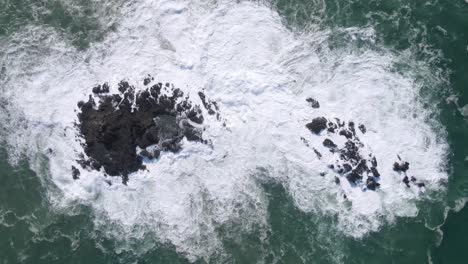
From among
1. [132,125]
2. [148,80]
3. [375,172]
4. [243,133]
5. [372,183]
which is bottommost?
[372,183]

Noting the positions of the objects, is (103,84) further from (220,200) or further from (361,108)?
(361,108)

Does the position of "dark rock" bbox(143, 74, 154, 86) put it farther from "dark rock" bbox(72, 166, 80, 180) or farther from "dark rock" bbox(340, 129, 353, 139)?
"dark rock" bbox(340, 129, 353, 139)

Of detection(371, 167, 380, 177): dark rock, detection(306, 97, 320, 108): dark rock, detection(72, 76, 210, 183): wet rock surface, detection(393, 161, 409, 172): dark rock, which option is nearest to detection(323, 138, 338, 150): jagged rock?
detection(306, 97, 320, 108): dark rock

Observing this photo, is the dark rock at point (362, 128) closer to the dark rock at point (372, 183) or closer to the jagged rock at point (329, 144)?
the jagged rock at point (329, 144)

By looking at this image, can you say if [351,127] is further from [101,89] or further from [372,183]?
[101,89]

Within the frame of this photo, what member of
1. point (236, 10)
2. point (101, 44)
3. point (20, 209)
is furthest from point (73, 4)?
point (20, 209)

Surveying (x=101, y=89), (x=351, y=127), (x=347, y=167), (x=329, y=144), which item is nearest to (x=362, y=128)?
(x=351, y=127)
